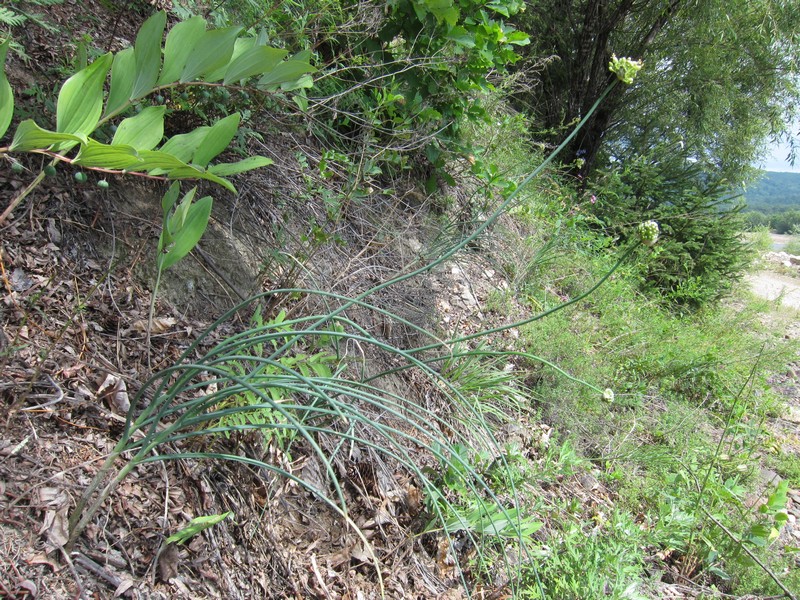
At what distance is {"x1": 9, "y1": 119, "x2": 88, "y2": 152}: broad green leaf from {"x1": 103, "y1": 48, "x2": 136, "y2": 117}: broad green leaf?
0.17 meters

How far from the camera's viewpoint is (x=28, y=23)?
1.68m

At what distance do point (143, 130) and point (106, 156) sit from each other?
0.17m

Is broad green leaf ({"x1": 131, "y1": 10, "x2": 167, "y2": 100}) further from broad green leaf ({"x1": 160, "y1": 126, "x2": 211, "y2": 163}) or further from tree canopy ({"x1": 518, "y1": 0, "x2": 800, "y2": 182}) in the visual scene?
tree canopy ({"x1": 518, "y1": 0, "x2": 800, "y2": 182})

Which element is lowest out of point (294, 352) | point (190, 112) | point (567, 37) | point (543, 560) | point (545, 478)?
point (543, 560)

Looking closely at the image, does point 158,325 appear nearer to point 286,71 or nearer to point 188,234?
point 188,234

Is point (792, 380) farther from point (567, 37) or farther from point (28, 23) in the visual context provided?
point (28, 23)

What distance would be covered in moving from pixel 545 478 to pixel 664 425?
1314 mm

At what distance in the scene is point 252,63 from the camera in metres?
1.22

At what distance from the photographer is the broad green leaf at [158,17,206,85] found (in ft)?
3.65

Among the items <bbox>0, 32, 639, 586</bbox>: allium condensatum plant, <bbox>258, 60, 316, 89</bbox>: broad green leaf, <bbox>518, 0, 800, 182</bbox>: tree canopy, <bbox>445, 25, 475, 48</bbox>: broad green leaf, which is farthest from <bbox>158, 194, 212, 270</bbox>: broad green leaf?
<bbox>518, 0, 800, 182</bbox>: tree canopy

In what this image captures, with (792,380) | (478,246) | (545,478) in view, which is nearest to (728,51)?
(792,380)

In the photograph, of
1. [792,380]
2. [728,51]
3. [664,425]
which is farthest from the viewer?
[728,51]

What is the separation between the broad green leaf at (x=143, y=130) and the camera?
3.64 feet

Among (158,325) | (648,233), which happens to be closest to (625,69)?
(648,233)
